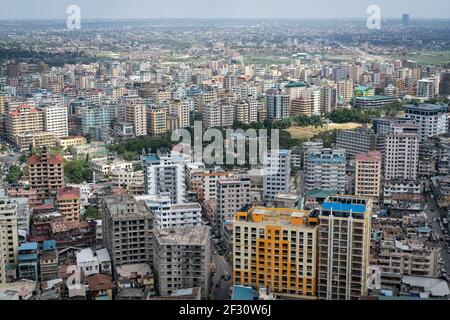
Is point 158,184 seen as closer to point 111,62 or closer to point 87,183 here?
point 87,183

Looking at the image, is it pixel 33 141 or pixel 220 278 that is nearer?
pixel 220 278

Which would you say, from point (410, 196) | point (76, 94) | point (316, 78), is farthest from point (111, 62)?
point (410, 196)

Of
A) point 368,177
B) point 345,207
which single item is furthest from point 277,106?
point 345,207

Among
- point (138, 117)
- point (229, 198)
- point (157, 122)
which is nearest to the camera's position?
point (229, 198)

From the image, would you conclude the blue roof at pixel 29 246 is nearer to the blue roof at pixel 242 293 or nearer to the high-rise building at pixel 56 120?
the blue roof at pixel 242 293

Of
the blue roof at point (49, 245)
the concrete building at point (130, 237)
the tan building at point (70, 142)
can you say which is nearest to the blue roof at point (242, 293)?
the concrete building at point (130, 237)

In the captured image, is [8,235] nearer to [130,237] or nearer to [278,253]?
[130,237]
